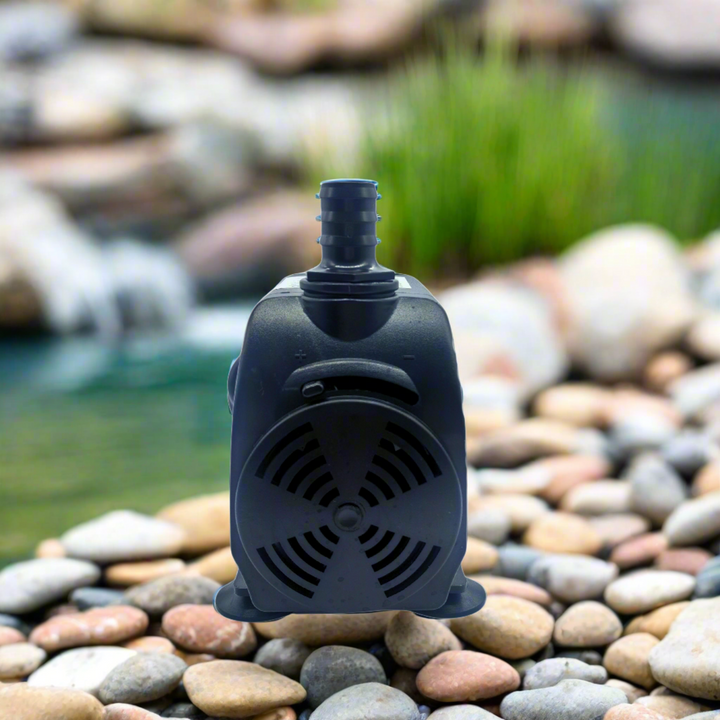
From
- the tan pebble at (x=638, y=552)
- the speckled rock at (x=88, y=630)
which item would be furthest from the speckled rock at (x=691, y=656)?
the speckled rock at (x=88, y=630)

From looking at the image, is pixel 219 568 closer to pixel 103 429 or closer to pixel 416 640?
pixel 416 640

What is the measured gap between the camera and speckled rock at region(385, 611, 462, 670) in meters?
1.35

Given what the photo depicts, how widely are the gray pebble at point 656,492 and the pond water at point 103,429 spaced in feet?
3.99

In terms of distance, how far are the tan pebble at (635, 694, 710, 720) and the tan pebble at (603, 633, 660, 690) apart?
63mm

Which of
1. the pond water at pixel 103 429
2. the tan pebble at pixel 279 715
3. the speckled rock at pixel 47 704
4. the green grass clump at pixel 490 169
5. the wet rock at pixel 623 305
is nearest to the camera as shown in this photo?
the speckled rock at pixel 47 704

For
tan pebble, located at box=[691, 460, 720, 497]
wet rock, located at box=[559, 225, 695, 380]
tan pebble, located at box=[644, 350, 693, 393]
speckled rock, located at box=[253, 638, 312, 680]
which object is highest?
wet rock, located at box=[559, 225, 695, 380]

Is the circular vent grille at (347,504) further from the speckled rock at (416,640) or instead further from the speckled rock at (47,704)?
the speckled rock at (47,704)

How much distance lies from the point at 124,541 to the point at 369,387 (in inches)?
33.5

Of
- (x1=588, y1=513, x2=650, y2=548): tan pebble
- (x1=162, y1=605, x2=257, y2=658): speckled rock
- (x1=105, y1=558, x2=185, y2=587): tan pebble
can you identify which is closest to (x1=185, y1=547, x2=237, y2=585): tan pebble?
(x1=105, y1=558, x2=185, y2=587): tan pebble

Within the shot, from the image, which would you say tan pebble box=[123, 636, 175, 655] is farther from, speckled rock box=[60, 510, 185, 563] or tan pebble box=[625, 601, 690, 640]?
tan pebble box=[625, 601, 690, 640]

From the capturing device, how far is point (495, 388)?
110 inches

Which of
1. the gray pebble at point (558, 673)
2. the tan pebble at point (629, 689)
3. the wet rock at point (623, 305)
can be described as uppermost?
the wet rock at point (623, 305)

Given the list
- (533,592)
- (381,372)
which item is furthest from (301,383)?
(533,592)

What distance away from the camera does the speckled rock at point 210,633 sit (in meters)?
1.40
